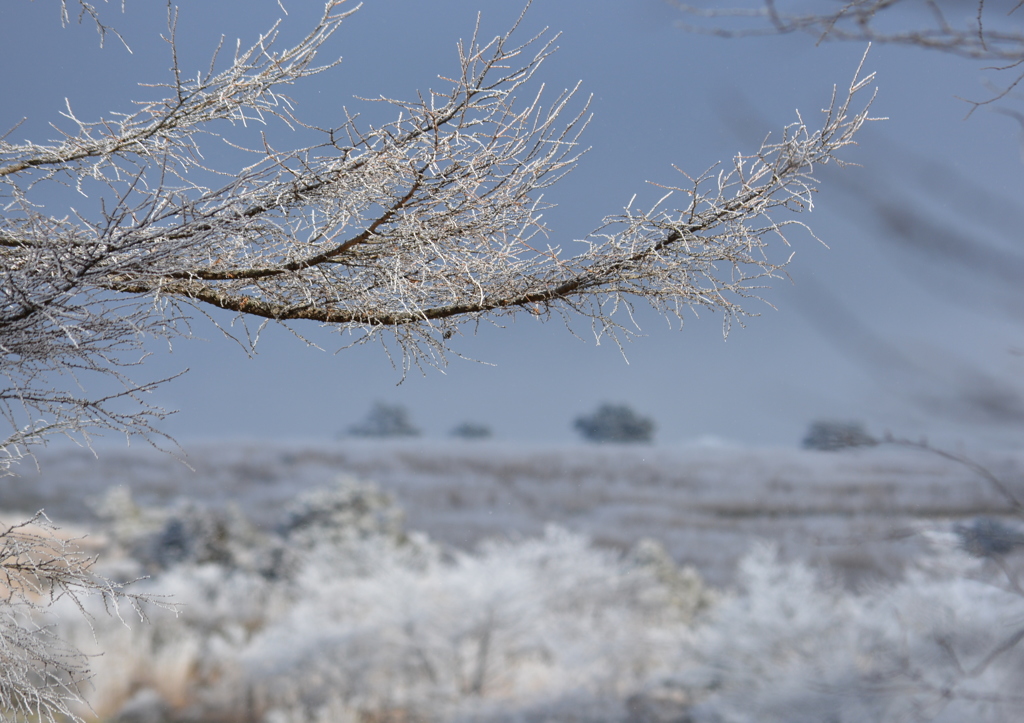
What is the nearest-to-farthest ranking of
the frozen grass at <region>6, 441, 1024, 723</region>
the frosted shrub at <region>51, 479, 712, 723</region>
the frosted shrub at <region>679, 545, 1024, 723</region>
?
the frosted shrub at <region>679, 545, 1024, 723</region>
the frozen grass at <region>6, 441, 1024, 723</region>
the frosted shrub at <region>51, 479, 712, 723</region>

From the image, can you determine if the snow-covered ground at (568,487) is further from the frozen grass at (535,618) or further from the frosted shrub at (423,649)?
the frosted shrub at (423,649)

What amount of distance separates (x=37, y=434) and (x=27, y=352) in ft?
1.48

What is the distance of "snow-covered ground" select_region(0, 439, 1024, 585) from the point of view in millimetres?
17406

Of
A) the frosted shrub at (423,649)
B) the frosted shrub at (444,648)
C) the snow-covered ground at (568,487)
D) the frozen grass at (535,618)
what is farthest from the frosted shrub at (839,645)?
the snow-covered ground at (568,487)

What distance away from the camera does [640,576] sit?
12.5m

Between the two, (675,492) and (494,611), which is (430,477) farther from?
(494,611)

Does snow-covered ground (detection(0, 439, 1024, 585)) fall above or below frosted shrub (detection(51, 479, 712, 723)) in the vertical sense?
above

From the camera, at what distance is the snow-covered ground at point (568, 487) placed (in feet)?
57.1

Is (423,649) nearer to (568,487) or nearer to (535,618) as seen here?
(535,618)

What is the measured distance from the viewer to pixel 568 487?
64.2 feet

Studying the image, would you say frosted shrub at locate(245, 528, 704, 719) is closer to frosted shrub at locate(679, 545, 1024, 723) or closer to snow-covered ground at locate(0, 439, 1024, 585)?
frosted shrub at locate(679, 545, 1024, 723)

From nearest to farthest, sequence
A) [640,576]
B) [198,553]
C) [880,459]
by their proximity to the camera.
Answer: [640,576], [198,553], [880,459]

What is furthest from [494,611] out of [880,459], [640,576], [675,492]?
[880,459]

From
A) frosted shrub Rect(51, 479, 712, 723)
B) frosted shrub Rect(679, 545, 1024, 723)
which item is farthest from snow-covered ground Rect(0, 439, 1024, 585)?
frosted shrub Rect(679, 545, 1024, 723)
